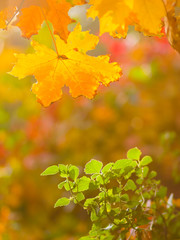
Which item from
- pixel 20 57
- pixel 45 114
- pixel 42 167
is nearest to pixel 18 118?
pixel 45 114

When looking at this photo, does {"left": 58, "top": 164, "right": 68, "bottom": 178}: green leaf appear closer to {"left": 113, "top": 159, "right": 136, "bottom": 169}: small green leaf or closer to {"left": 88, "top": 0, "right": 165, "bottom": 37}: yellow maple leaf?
{"left": 113, "top": 159, "right": 136, "bottom": 169}: small green leaf

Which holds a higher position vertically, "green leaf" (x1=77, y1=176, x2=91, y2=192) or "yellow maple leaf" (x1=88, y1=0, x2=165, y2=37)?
"yellow maple leaf" (x1=88, y1=0, x2=165, y2=37)

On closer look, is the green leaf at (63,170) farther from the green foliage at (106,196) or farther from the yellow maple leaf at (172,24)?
the yellow maple leaf at (172,24)

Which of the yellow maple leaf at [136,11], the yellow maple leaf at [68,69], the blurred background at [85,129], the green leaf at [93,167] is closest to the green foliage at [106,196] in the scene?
the green leaf at [93,167]

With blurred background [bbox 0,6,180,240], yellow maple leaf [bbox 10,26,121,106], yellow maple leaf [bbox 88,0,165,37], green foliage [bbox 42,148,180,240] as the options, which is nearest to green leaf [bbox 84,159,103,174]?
green foliage [bbox 42,148,180,240]

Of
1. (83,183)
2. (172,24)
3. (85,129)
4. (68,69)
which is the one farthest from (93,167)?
(85,129)

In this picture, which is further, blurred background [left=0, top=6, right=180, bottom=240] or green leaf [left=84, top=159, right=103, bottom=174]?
blurred background [left=0, top=6, right=180, bottom=240]

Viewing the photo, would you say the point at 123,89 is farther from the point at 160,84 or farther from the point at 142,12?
the point at 142,12
